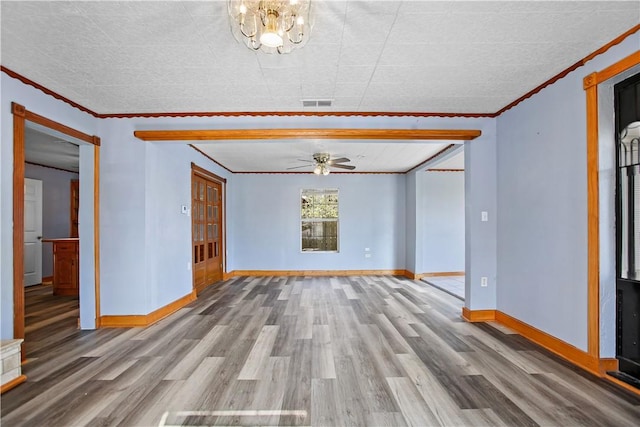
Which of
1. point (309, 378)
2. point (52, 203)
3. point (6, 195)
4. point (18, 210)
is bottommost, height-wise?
point (309, 378)

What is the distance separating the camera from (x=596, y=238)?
254cm

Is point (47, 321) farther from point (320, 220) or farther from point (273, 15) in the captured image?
point (320, 220)

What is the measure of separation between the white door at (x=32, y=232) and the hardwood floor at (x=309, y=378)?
4.09 m

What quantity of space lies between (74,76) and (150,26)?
1.28 metres

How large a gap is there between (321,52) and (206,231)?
4679 mm

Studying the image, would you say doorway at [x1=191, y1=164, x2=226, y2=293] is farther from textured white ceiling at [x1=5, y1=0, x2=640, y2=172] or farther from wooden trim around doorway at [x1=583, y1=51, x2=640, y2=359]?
wooden trim around doorway at [x1=583, y1=51, x2=640, y2=359]

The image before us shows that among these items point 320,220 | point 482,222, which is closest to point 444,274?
point 320,220

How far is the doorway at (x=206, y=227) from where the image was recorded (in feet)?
18.4

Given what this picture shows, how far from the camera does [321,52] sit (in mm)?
2492

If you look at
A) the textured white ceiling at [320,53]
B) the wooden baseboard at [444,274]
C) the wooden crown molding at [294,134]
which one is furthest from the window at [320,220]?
the textured white ceiling at [320,53]

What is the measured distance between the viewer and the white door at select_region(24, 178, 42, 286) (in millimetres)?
6188

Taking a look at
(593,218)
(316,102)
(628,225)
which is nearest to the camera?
(628,225)

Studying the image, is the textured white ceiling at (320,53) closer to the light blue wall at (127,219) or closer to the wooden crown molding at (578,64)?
the wooden crown molding at (578,64)

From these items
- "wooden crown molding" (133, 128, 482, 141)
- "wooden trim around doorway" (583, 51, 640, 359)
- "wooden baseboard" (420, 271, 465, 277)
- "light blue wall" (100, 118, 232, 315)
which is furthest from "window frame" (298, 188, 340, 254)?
"wooden trim around doorway" (583, 51, 640, 359)
